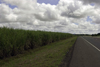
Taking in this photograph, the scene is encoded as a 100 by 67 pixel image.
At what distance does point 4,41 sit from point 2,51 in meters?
0.81

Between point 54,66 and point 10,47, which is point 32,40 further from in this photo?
point 54,66

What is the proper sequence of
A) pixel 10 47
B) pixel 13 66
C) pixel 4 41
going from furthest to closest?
pixel 10 47 < pixel 4 41 < pixel 13 66

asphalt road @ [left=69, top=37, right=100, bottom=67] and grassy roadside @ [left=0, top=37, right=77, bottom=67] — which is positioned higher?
asphalt road @ [left=69, top=37, right=100, bottom=67]

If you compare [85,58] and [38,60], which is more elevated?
[85,58]

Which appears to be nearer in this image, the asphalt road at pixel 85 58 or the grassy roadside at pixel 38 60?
the asphalt road at pixel 85 58

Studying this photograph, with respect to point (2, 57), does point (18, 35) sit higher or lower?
higher

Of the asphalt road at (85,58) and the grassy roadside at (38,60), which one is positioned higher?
the asphalt road at (85,58)

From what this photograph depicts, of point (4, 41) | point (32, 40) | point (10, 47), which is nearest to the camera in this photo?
point (4, 41)

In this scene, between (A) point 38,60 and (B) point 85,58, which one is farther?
(A) point 38,60

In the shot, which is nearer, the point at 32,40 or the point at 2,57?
the point at 2,57

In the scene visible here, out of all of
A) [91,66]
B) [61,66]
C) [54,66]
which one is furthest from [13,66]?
[91,66]

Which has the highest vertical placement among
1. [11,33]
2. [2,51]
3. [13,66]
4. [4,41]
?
[11,33]

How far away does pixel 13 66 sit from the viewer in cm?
651

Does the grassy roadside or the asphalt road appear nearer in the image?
the asphalt road
